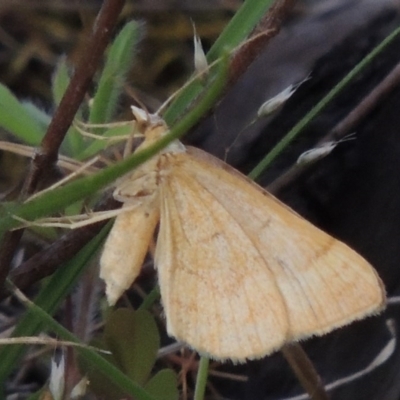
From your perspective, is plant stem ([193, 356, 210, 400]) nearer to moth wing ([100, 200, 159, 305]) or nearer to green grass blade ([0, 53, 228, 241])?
moth wing ([100, 200, 159, 305])

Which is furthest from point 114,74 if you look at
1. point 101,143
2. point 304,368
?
point 304,368

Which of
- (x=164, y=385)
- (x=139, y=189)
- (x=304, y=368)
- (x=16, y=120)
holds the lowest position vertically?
(x=304, y=368)

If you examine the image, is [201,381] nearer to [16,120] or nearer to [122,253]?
[122,253]

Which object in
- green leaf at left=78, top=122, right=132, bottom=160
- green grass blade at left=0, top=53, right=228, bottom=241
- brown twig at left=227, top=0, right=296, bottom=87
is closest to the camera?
green grass blade at left=0, top=53, right=228, bottom=241

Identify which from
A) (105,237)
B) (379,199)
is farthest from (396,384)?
(105,237)

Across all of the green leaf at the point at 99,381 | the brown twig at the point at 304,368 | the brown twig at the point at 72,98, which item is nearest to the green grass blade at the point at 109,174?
the brown twig at the point at 72,98

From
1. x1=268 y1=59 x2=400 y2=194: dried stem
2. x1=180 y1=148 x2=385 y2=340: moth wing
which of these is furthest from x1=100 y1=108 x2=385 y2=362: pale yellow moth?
x1=268 y1=59 x2=400 y2=194: dried stem

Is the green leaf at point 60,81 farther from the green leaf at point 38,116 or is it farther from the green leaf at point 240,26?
the green leaf at point 240,26
